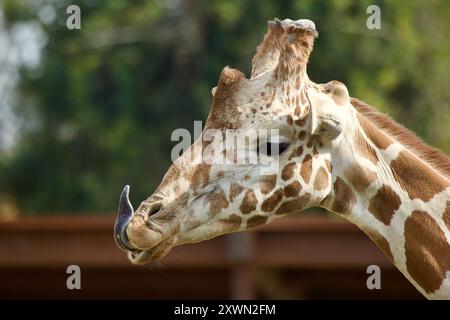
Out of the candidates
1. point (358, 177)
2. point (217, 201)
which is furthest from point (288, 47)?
point (217, 201)

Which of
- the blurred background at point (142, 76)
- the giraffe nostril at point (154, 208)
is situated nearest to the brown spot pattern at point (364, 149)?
the giraffe nostril at point (154, 208)

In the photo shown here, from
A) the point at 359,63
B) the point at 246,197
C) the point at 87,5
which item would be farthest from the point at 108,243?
the point at 87,5

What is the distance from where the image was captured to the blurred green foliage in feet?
71.3

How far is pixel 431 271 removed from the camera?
491cm

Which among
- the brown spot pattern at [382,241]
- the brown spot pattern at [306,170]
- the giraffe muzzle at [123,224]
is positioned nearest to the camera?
the giraffe muzzle at [123,224]

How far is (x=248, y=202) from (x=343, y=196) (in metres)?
0.52

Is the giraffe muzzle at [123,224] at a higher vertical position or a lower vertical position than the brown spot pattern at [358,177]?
lower

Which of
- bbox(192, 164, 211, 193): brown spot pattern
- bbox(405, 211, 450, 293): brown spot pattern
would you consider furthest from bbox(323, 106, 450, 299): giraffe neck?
bbox(192, 164, 211, 193): brown spot pattern

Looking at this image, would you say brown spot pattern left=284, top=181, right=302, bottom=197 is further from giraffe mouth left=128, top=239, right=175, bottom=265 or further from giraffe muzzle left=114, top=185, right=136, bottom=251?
giraffe muzzle left=114, top=185, right=136, bottom=251

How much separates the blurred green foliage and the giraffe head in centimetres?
1578

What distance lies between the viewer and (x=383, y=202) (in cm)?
504

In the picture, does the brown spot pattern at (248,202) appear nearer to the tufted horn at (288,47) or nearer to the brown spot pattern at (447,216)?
the tufted horn at (288,47)

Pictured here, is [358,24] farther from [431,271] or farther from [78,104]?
[431,271]

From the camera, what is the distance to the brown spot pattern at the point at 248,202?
192 inches
